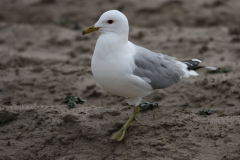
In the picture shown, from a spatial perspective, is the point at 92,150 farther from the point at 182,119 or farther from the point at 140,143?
the point at 182,119

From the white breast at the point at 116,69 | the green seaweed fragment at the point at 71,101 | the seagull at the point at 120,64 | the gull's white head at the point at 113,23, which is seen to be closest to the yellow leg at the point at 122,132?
the seagull at the point at 120,64

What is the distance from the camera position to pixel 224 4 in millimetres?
9688

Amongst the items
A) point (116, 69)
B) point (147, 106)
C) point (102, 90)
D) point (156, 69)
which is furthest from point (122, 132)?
point (102, 90)

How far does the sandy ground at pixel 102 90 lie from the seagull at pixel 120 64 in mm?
474

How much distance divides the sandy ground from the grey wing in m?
0.56

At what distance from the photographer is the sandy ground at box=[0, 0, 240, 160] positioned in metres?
4.07

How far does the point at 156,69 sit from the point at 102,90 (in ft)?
6.69

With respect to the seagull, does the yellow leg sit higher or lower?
lower

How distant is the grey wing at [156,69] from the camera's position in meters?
4.12

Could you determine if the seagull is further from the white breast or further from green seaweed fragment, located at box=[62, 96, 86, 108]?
green seaweed fragment, located at box=[62, 96, 86, 108]

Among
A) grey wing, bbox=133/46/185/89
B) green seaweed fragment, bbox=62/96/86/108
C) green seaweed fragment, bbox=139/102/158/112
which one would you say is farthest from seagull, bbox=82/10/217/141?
green seaweed fragment, bbox=62/96/86/108

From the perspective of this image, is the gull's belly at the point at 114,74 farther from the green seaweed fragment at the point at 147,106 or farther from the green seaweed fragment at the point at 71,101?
the green seaweed fragment at the point at 71,101

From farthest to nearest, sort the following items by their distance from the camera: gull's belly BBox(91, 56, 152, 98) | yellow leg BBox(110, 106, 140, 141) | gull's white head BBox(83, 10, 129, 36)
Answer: yellow leg BBox(110, 106, 140, 141)
gull's white head BBox(83, 10, 129, 36)
gull's belly BBox(91, 56, 152, 98)

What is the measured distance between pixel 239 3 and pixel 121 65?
745 centimetres
